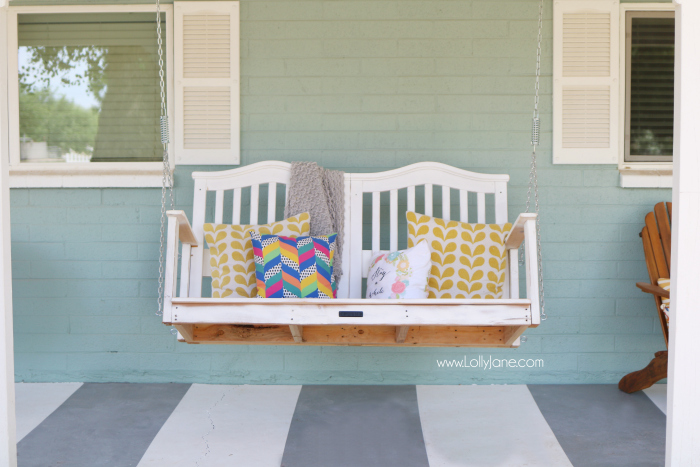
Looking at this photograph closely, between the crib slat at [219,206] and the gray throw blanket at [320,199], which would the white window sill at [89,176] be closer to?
the crib slat at [219,206]

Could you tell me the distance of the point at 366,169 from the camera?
3266mm

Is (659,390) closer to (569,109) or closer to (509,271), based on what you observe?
(509,271)

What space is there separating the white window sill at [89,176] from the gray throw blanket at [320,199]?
803mm

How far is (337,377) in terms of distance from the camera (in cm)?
330

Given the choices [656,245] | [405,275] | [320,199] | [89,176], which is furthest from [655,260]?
[89,176]

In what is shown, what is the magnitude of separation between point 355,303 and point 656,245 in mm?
1703

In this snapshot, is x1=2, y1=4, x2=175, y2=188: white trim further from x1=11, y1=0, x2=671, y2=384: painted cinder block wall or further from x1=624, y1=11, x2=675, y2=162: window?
x1=624, y1=11, x2=675, y2=162: window

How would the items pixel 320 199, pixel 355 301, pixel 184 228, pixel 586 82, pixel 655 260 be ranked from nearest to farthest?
1. pixel 355 301
2. pixel 184 228
3. pixel 320 199
4. pixel 655 260
5. pixel 586 82

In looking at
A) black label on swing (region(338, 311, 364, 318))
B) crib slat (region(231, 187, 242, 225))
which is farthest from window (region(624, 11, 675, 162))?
crib slat (region(231, 187, 242, 225))

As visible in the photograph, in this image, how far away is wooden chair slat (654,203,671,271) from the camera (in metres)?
3.04

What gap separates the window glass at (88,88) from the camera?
3270 millimetres

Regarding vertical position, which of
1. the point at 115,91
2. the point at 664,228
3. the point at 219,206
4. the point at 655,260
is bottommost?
the point at 655,260

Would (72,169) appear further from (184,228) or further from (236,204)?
(184,228)

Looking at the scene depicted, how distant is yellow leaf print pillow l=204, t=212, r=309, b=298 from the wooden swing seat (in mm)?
66
